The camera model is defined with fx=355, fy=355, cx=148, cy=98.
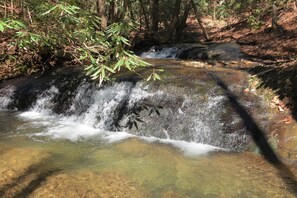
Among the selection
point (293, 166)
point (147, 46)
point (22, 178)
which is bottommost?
point (293, 166)

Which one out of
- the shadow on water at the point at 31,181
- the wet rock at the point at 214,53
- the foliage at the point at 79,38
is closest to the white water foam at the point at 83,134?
the shadow on water at the point at 31,181

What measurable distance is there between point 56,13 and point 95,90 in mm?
6381

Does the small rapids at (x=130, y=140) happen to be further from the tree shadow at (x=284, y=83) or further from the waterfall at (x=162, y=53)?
the waterfall at (x=162, y=53)

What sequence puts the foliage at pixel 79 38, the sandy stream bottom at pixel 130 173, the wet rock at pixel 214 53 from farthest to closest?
the wet rock at pixel 214 53, the sandy stream bottom at pixel 130 173, the foliage at pixel 79 38

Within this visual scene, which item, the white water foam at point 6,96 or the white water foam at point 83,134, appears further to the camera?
the white water foam at point 6,96

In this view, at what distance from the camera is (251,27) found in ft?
67.9

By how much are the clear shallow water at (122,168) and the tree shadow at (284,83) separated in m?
1.73

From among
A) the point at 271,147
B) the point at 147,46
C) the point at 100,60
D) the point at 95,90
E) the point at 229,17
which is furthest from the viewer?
the point at 229,17

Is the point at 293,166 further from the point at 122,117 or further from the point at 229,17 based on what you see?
the point at 229,17

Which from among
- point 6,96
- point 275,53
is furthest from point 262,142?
point 6,96

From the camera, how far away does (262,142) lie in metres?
7.25

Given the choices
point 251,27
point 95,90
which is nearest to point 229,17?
point 251,27

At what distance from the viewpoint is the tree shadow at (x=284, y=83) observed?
779cm

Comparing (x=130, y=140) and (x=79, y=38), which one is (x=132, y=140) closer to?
(x=130, y=140)
